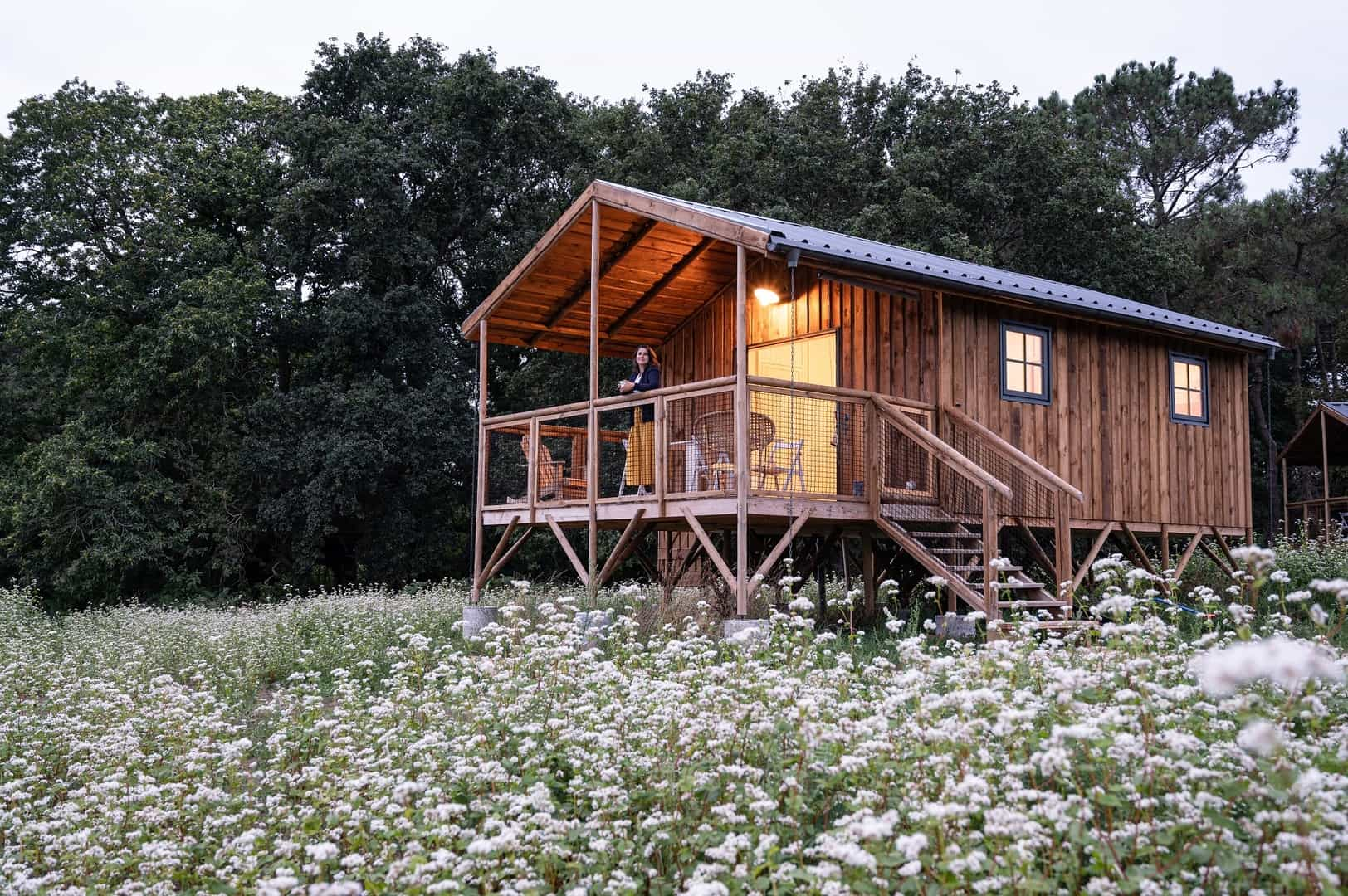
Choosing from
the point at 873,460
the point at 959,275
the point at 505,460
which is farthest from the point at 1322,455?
the point at 873,460

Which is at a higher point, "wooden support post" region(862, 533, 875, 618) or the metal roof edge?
the metal roof edge

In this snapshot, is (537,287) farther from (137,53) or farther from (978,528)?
(137,53)

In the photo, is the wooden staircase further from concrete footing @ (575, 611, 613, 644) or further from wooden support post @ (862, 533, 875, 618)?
concrete footing @ (575, 611, 613, 644)

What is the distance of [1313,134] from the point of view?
3188 cm

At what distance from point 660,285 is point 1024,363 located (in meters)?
4.34

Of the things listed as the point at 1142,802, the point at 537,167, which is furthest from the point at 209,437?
the point at 1142,802

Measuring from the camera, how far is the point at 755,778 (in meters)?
4.63

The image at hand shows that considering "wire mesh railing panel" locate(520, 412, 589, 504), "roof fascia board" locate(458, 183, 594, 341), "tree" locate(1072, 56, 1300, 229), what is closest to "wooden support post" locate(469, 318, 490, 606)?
"roof fascia board" locate(458, 183, 594, 341)

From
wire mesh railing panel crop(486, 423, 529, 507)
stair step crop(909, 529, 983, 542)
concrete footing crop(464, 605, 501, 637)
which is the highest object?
wire mesh railing panel crop(486, 423, 529, 507)

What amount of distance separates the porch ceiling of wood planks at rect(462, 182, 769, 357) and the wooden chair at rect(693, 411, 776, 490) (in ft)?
6.33

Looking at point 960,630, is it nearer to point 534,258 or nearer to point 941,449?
point 941,449

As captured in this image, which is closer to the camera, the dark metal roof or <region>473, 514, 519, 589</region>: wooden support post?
the dark metal roof

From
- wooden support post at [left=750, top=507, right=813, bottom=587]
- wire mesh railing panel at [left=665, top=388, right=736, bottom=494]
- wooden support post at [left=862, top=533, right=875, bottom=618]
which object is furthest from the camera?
wooden support post at [left=862, top=533, right=875, bottom=618]

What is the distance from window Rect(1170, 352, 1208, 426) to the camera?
1505cm
